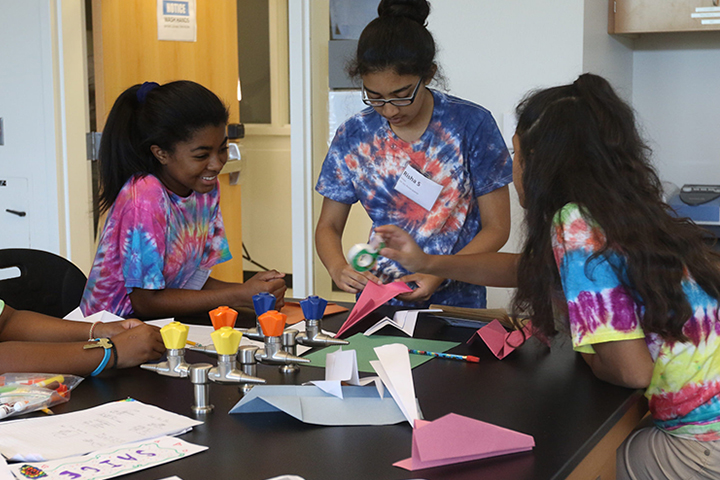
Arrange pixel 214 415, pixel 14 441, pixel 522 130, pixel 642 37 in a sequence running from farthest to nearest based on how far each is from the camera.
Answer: pixel 642 37 → pixel 522 130 → pixel 214 415 → pixel 14 441

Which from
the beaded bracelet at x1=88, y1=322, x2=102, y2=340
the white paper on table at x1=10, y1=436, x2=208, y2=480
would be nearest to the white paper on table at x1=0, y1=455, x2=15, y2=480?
the white paper on table at x1=10, y1=436, x2=208, y2=480

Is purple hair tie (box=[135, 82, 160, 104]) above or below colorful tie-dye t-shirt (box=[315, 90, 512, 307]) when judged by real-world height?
above

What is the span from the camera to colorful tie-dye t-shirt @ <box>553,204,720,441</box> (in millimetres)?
1176

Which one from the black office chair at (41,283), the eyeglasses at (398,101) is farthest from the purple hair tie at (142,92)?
the eyeglasses at (398,101)

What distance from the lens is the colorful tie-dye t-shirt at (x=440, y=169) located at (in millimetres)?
1891

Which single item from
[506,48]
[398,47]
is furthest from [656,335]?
[506,48]

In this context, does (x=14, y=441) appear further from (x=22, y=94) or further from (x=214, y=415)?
(x=22, y=94)

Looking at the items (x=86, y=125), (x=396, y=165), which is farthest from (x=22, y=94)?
(x=396, y=165)

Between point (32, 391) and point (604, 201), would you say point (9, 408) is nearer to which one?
point (32, 391)

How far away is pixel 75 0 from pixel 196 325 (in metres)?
2.32

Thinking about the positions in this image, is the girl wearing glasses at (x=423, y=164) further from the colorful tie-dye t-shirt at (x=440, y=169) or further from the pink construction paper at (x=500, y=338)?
the pink construction paper at (x=500, y=338)

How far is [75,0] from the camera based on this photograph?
130 inches

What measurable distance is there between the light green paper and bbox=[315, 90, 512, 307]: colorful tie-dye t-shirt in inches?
17.1

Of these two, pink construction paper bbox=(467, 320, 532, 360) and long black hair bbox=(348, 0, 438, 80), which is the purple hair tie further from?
pink construction paper bbox=(467, 320, 532, 360)
